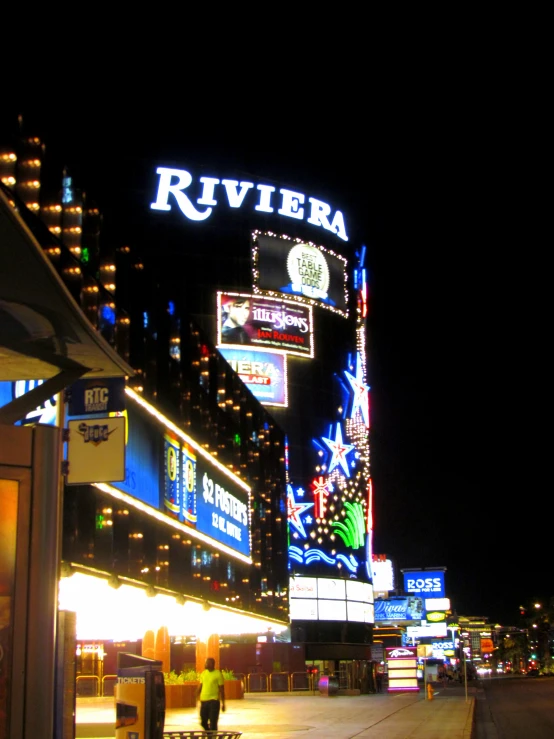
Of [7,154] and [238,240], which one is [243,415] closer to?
[7,154]

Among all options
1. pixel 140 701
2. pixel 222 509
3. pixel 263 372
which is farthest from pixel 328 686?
pixel 140 701

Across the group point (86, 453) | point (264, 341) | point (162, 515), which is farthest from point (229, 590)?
point (264, 341)

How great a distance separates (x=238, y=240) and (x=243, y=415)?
3113cm

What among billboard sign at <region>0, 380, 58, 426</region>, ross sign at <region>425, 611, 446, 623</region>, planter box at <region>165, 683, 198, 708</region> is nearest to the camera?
billboard sign at <region>0, 380, 58, 426</region>

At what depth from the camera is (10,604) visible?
18.6 ft

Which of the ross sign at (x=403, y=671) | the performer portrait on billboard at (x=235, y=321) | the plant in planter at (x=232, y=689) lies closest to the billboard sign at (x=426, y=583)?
the performer portrait on billboard at (x=235, y=321)

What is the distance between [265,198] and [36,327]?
63.1 metres

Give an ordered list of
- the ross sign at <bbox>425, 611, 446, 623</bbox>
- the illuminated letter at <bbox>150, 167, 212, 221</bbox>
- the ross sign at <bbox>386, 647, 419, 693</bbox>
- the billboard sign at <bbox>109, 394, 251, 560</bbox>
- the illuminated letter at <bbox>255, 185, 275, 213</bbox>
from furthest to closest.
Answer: the ross sign at <bbox>425, 611, 446, 623</bbox>
the illuminated letter at <bbox>255, 185, 275, 213</bbox>
the illuminated letter at <bbox>150, 167, 212, 221</bbox>
the ross sign at <bbox>386, 647, 419, 693</bbox>
the billboard sign at <bbox>109, 394, 251, 560</bbox>

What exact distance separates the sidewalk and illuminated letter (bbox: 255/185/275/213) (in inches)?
1663

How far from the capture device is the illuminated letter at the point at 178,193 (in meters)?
64.6

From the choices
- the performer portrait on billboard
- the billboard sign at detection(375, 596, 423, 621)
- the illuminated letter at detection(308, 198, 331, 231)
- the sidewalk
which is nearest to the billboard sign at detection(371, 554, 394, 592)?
the billboard sign at detection(375, 596, 423, 621)

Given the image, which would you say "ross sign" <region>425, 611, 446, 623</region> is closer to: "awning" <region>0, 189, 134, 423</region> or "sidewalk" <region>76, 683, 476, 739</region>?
"sidewalk" <region>76, 683, 476, 739</region>

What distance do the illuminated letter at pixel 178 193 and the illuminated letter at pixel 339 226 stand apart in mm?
11300

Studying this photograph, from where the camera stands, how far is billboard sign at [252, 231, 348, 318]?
6469cm
